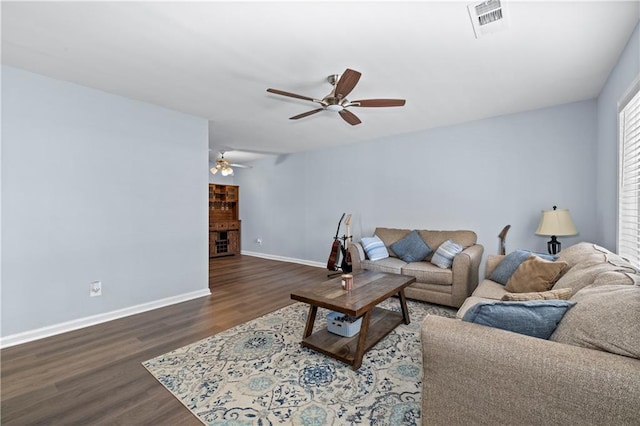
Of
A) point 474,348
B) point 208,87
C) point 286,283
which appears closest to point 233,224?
point 286,283

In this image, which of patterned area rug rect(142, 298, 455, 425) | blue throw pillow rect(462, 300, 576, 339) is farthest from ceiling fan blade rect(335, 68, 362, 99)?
patterned area rug rect(142, 298, 455, 425)

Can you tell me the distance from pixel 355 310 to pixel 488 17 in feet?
7.25

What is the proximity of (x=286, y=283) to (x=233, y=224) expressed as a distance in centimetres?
333

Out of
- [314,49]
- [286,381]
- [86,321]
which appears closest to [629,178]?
[314,49]

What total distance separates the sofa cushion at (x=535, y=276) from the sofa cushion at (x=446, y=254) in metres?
1.02

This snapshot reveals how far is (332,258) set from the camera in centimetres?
487

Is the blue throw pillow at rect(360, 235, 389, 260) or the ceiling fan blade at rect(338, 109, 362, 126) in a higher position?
the ceiling fan blade at rect(338, 109, 362, 126)

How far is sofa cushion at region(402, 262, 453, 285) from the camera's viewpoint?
3346 mm

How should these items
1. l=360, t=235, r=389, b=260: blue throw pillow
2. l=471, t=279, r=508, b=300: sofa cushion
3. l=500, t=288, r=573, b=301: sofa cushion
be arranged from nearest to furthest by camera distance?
l=500, t=288, r=573, b=301: sofa cushion
l=471, t=279, r=508, b=300: sofa cushion
l=360, t=235, r=389, b=260: blue throw pillow

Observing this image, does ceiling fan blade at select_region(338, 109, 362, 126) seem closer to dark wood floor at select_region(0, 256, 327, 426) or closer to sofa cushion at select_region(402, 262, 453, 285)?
sofa cushion at select_region(402, 262, 453, 285)

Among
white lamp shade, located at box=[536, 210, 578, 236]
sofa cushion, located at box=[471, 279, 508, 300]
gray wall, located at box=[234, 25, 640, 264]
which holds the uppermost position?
gray wall, located at box=[234, 25, 640, 264]

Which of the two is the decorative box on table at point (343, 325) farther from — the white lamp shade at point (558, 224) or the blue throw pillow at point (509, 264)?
the white lamp shade at point (558, 224)

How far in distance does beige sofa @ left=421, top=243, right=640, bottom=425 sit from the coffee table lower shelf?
983 millimetres

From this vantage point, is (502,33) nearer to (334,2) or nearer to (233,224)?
(334,2)
